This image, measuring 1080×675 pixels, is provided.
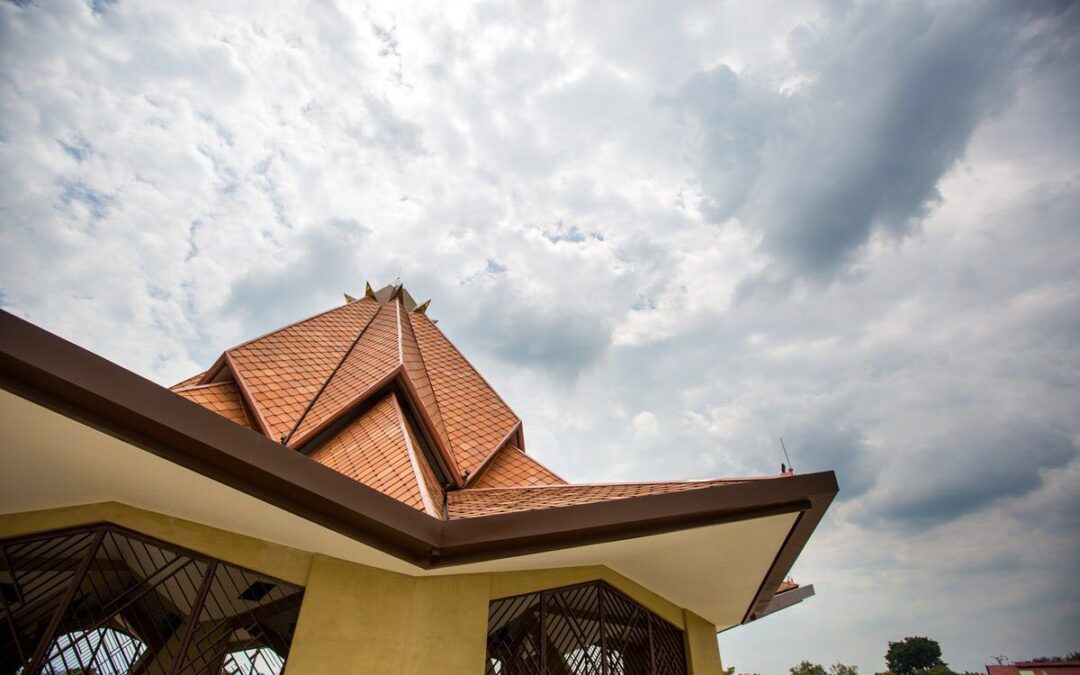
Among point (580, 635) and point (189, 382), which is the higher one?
point (189, 382)

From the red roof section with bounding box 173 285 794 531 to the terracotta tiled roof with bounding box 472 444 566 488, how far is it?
Answer: 2 centimetres

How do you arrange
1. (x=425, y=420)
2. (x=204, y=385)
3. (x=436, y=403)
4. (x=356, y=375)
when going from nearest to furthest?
(x=204, y=385), (x=425, y=420), (x=356, y=375), (x=436, y=403)

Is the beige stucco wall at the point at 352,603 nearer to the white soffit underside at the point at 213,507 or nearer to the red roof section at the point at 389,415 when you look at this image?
the white soffit underside at the point at 213,507

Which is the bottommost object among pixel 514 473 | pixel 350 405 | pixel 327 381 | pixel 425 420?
pixel 514 473

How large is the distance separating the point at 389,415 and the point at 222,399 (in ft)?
8.29

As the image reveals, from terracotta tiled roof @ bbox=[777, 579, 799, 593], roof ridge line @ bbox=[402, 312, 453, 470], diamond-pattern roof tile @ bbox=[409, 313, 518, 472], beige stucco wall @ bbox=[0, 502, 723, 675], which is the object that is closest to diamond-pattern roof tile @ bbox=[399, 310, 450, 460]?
roof ridge line @ bbox=[402, 312, 453, 470]

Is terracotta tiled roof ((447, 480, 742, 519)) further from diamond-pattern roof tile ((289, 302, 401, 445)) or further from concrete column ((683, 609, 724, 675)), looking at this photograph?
concrete column ((683, 609, 724, 675))

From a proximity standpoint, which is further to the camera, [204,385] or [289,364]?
[289,364]

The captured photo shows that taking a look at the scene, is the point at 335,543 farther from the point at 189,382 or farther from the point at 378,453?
the point at 189,382

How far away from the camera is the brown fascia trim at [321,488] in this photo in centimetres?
256

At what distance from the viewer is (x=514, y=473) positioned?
8070mm

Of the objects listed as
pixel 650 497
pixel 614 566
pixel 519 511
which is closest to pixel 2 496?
pixel 519 511

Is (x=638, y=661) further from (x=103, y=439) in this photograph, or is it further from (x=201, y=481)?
(x=103, y=439)

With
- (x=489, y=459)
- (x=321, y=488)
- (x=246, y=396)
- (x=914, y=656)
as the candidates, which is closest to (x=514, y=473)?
(x=489, y=459)
